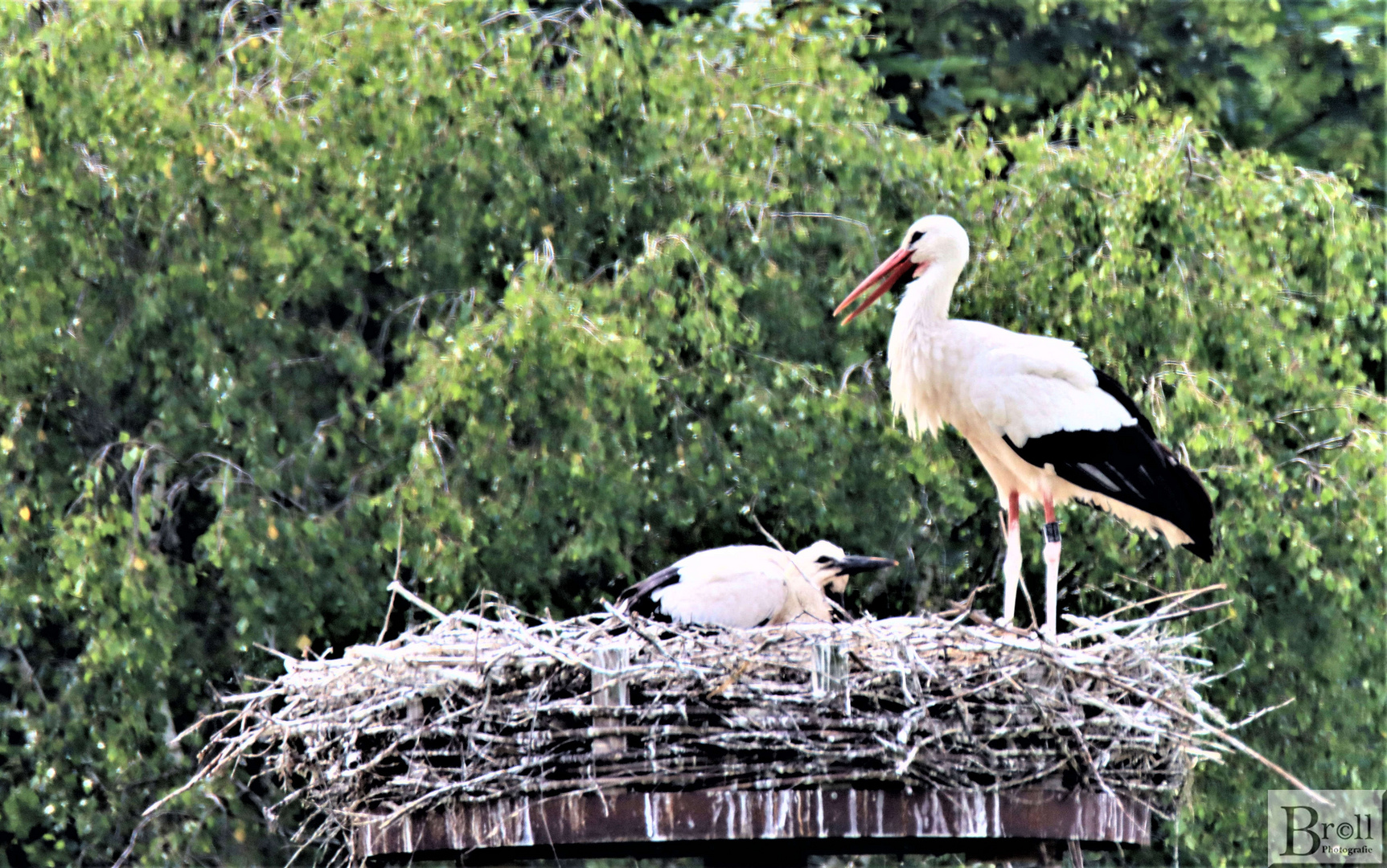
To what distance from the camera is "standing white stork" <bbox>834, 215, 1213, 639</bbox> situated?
6.58 m

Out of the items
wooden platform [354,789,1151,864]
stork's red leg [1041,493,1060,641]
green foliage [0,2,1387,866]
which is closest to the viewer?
wooden platform [354,789,1151,864]

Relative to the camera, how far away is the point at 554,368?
310 inches

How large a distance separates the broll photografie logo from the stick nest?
3.85 metres

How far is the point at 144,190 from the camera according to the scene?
8.85 meters

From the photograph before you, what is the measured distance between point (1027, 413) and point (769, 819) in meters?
1.96

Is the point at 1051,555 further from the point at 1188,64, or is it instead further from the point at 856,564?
the point at 1188,64

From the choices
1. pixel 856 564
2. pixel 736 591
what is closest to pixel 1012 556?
pixel 856 564

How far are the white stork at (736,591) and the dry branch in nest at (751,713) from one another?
0.88 metres

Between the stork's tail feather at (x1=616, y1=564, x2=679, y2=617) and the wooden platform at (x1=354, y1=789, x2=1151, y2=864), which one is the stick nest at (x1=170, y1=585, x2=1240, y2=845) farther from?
the stork's tail feather at (x1=616, y1=564, x2=679, y2=617)

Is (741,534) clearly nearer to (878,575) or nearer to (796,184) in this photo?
(878,575)

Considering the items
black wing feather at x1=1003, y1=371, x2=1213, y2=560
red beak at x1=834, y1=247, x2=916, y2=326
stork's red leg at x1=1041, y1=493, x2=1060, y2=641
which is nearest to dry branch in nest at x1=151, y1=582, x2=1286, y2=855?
stork's red leg at x1=1041, y1=493, x2=1060, y2=641

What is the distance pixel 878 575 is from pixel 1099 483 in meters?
2.31

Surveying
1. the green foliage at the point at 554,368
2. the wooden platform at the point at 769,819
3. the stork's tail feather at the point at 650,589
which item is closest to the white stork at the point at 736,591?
the stork's tail feather at the point at 650,589

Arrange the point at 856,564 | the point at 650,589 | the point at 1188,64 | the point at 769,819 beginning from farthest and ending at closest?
the point at 1188,64 < the point at 856,564 < the point at 650,589 < the point at 769,819
